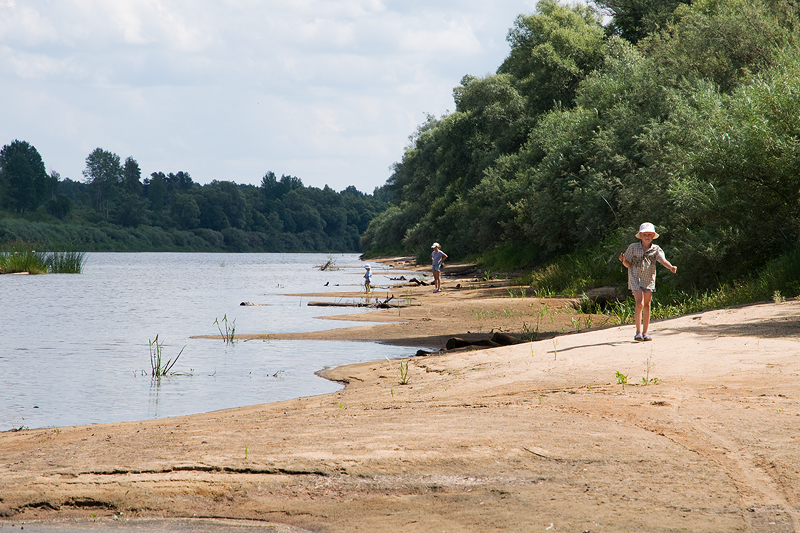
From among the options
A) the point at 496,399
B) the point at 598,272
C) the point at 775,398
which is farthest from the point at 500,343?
the point at 598,272

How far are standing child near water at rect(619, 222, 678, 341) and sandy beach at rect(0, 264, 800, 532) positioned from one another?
68.3 inches

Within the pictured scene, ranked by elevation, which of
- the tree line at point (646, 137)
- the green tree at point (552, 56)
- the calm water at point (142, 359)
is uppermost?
the green tree at point (552, 56)

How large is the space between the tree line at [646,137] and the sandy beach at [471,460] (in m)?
8.13

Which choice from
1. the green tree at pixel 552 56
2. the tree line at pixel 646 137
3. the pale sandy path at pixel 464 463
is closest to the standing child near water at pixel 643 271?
the pale sandy path at pixel 464 463

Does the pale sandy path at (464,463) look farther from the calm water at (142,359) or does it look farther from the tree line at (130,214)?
the tree line at (130,214)

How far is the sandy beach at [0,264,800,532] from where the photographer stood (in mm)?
5070

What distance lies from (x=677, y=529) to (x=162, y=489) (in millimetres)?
3429

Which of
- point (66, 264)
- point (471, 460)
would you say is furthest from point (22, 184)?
point (471, 460)

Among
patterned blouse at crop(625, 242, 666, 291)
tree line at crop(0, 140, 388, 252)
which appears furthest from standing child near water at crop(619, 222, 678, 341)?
tree line at crop(0, 140, 388, 252)

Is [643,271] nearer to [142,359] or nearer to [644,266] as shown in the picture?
[644,266]

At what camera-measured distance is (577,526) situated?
4754 mm

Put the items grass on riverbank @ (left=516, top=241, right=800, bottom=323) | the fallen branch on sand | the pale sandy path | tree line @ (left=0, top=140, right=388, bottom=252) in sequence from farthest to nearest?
1. tree line @ (left=0, top=140, right=388, bottom=252)
2. the fallen branch on sand
3. grass on riverbank @ (left=516, top=241, right=800, bottom=323)
4. the pale sandy path

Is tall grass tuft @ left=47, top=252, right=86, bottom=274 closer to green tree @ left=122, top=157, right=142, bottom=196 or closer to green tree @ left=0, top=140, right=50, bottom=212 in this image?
green tree @ left=0, top=140, right=50, bottom=212

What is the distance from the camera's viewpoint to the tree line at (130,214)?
132 m
